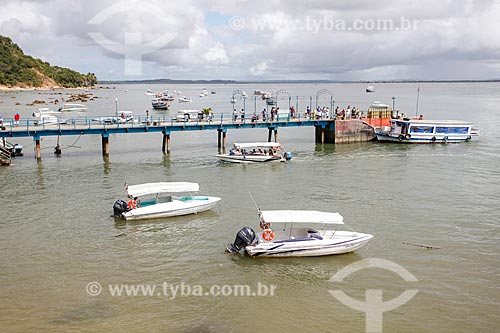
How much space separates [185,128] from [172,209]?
2678cm

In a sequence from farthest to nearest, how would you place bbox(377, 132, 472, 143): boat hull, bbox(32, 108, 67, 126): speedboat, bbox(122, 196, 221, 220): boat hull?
bbox(377, 132, 472, 143): boat hull, bbox(32, 108, 67, 126): speedboat, bbox(122, 196, 221, 220): boat hull

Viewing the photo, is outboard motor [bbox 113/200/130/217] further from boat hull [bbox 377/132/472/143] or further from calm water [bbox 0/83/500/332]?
boat hull [bbox 377/132/472/143]

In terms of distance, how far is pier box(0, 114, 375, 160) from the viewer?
164ft

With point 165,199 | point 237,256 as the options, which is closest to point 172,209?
point 165,199

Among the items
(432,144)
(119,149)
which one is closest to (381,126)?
(432,144)

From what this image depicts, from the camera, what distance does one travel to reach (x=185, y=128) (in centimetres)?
5609

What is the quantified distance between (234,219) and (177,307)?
11776 millimetres

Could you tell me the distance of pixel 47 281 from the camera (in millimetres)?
21328

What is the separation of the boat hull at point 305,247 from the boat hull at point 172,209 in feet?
26.8

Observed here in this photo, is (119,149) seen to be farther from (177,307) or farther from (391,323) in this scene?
(391,323)

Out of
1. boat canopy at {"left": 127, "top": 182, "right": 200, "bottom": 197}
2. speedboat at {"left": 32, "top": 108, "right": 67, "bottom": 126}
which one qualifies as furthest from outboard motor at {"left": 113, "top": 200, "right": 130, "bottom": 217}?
speedboat at {"left": 32, "top": 108, "right": 67, "bottom": 126}

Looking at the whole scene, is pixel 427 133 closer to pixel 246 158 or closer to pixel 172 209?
pixel 246 158

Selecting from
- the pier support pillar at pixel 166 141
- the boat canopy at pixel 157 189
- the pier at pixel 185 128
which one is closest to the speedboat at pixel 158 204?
the boat canopy at pixel 157 189

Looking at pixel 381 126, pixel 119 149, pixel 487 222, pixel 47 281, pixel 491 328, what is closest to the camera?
pixel 491 328
